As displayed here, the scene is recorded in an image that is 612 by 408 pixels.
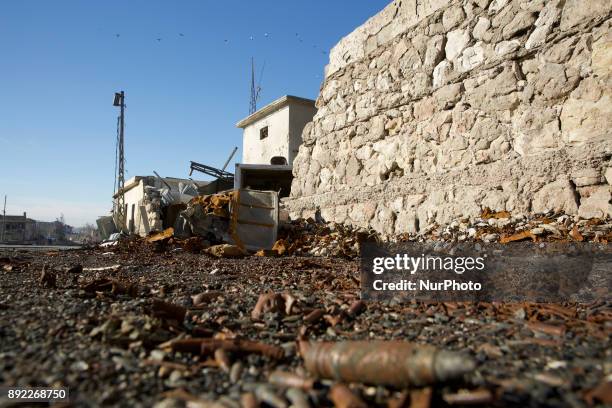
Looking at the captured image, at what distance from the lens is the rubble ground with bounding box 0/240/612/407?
4.09 feet

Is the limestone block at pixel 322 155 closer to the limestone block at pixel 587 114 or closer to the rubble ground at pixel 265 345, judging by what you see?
the limestone block at pixel 587 114

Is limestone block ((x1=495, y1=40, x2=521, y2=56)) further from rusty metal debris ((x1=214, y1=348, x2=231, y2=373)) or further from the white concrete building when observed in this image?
the white concrete building

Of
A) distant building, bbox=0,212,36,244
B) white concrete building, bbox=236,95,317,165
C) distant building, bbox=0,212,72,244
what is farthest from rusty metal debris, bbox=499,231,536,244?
distant building, bbox=0,212,36,244

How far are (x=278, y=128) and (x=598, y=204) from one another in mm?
12364

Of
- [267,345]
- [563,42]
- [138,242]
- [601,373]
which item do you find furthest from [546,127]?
[138,242]

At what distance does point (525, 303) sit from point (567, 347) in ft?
2.97

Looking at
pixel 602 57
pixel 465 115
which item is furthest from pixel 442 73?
pixel 602 57

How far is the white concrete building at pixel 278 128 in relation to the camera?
47.6 feet

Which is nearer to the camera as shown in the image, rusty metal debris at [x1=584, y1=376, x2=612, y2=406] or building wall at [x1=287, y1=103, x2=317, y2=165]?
rusty metal debris at [x1=584, y1=376, x2=612, y2=406]

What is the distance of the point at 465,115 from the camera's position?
522cm

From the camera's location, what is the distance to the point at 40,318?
2072 millimetres

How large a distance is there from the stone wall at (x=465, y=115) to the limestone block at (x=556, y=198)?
1 cm

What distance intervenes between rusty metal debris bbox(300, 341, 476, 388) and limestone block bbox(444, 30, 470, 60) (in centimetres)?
535

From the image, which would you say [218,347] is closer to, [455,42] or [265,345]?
[265,345]
